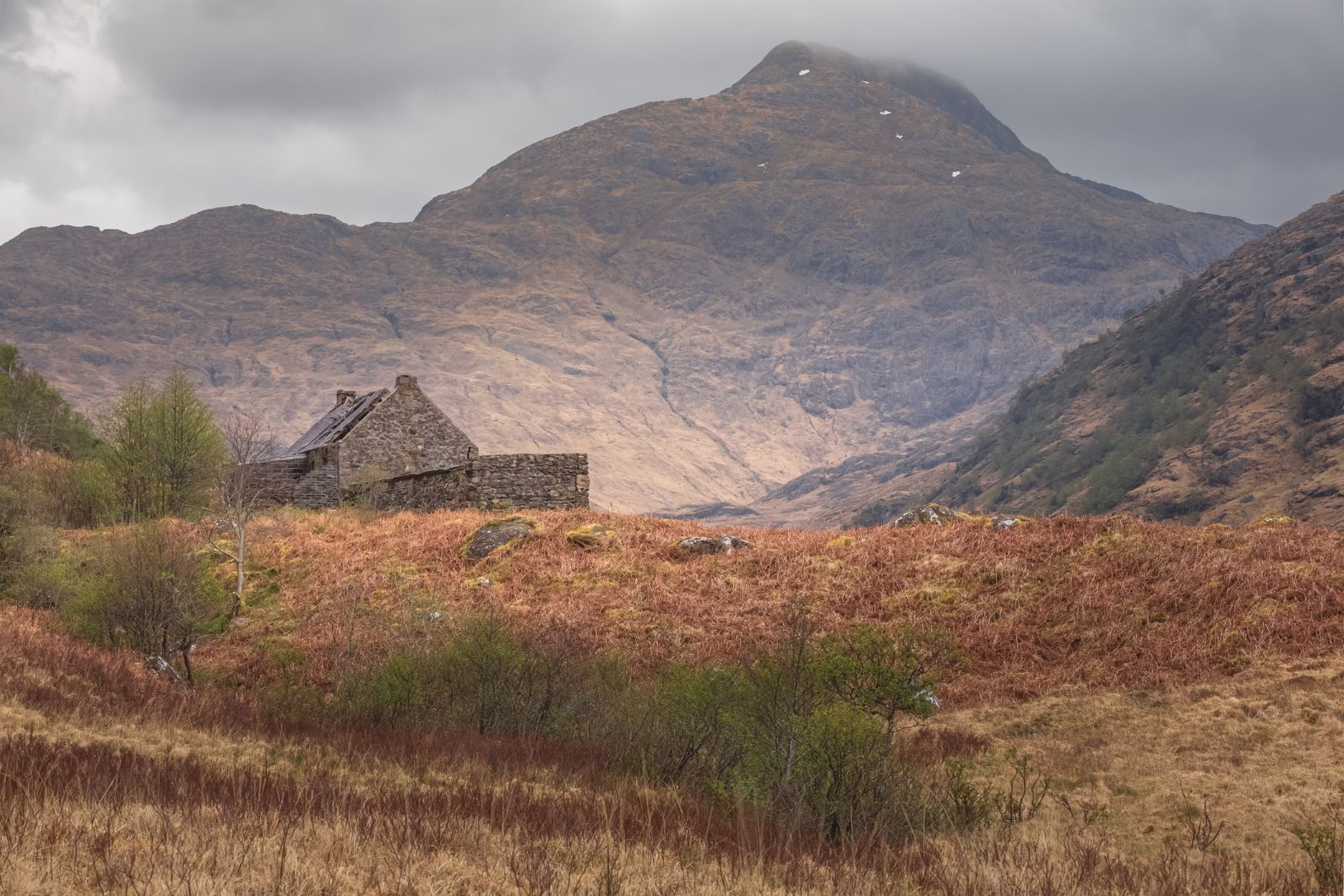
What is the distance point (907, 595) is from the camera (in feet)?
75.7

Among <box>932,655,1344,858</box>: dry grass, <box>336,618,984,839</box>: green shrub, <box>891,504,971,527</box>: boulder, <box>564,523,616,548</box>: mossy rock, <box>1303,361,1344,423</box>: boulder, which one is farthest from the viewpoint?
<box>1303,361,1344,423</box>: boulder

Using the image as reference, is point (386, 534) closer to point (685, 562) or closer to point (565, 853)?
point (685, 562)

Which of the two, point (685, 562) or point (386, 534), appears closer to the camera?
point (685, 562)

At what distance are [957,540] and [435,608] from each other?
12781 mm

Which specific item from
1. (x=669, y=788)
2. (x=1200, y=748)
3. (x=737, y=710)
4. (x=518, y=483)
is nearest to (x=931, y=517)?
(x=1200, y=748)

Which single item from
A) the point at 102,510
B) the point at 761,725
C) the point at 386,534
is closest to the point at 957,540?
the point at 761,725

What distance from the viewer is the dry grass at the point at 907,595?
19.3m

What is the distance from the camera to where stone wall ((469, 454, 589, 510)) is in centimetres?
3431

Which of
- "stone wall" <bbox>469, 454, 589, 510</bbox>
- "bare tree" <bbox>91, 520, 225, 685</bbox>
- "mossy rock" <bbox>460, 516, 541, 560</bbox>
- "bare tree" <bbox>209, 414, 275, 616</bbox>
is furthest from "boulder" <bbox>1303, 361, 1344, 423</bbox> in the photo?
"bare tree" <bbox>91, 520, 225, 685</bbox>

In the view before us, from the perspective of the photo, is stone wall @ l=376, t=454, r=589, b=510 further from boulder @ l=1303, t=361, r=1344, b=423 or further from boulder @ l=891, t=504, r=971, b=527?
boulder @ l=1303, t=361, r=1344, b=423

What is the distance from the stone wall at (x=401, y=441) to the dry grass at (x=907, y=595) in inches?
593

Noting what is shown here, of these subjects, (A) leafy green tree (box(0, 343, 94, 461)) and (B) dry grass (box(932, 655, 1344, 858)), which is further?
(A) leafy green tree (box(0, 343, 94, 461))

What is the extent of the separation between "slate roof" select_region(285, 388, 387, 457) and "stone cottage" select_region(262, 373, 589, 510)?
0.26 feet

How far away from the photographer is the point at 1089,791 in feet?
46.6
